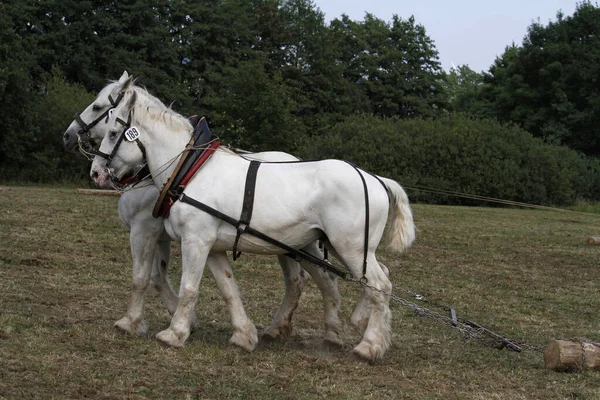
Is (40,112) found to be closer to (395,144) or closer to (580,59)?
(395,144)

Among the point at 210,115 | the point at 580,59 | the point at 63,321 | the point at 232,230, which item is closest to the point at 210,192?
the point at 232,230

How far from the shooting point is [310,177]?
720 centimetres

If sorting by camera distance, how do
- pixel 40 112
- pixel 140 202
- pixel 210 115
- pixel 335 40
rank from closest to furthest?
pixel 140 202 → pixel 40 112 → pixel 210 115 → pixel 335 40

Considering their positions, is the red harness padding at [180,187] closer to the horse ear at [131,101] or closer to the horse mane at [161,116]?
the horse mane at [161,116]

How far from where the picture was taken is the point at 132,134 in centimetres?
752

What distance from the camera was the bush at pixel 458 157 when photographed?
35.2 meters

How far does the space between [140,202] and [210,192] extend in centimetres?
89

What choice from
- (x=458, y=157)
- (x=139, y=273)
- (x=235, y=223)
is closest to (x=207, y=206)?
(x=235, y=223)

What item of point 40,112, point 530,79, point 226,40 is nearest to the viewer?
point 40,112

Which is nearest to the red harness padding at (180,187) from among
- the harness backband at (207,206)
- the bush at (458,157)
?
the harness backband at (207,206)

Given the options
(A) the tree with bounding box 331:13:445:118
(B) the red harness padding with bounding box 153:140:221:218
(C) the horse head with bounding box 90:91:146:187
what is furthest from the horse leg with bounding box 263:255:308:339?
(A) the tree with bounding box 331:13:445:118

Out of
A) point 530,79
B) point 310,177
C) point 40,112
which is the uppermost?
point 530,79

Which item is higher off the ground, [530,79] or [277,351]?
Result: [530,79]

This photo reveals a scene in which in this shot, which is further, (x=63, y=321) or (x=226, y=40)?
(x=226, y=40)
